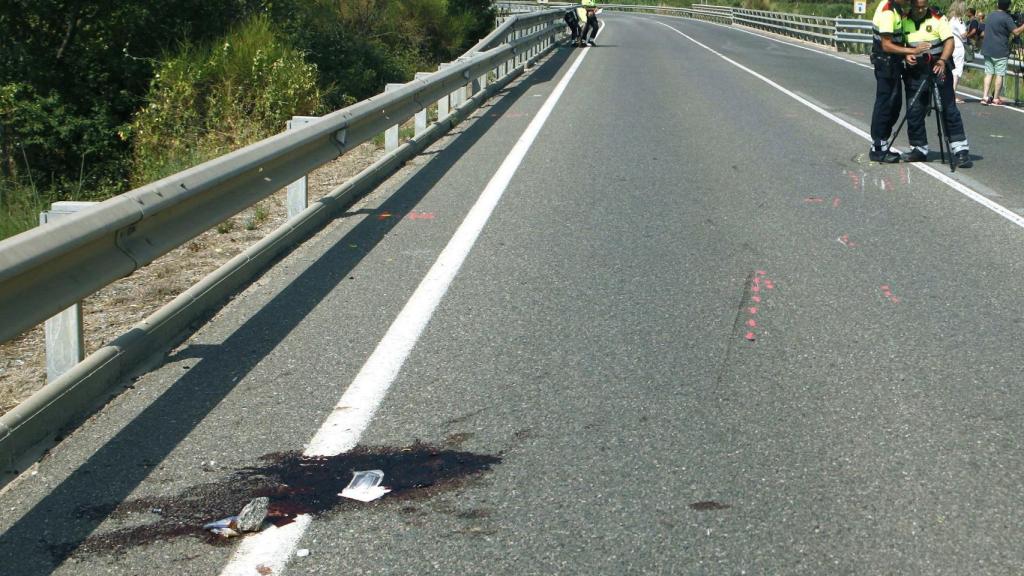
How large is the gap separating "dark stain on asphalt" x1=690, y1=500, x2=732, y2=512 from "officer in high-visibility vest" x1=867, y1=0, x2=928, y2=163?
29.1ft

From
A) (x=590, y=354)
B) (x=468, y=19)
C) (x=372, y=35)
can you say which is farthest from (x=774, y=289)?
(x=468, y=19)

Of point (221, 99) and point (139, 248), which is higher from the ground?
point (139, 248)

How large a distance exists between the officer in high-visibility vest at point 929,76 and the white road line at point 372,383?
15.9ft

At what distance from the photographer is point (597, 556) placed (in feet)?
12.5

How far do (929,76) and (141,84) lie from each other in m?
13.2

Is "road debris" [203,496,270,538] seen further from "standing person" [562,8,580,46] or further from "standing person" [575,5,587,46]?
"standing person" [562,8,580,46]

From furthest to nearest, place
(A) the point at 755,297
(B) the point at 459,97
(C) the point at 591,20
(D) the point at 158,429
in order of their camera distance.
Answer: (C) the point at 591,20 < (B) the point at 459,97 < (A) the point at 755,297 < (D) the point at 158,429

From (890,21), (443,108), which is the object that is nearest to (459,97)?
(443,108)

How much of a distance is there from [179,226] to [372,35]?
24521 millimetres

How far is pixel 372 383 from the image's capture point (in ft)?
17.7

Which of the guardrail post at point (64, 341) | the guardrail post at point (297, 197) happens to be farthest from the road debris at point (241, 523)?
the guardrail post at point (297, 197)

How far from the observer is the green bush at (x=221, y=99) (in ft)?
56.3

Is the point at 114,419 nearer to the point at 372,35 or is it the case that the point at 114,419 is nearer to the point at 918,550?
the point at 918,550

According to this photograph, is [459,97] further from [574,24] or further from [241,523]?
[574,24]
